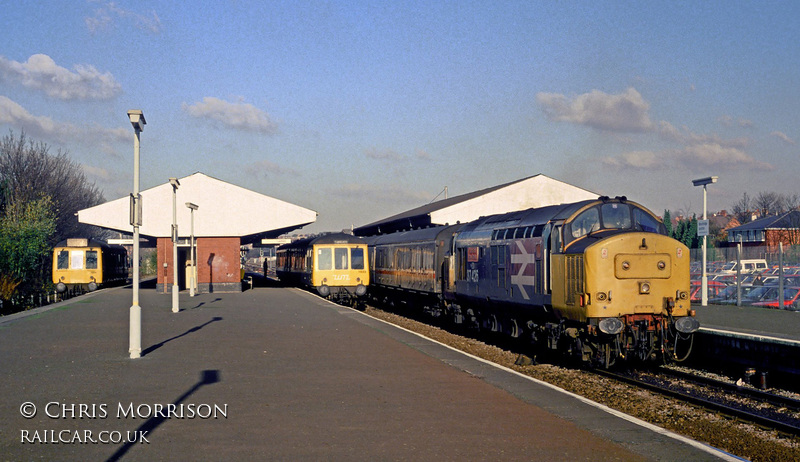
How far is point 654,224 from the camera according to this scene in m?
15.0

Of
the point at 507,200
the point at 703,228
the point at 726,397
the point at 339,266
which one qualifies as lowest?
the point at 726,397

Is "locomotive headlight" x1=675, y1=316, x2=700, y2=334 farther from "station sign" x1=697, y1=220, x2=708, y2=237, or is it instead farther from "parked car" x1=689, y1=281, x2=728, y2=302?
"parked car" x1=689, y1=281, x2=728, y2=302

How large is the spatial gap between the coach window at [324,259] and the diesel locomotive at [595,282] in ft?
54.3

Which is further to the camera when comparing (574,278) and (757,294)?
(757,294)

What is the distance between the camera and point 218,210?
140 ft

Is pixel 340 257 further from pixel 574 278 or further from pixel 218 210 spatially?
pixel 574 278

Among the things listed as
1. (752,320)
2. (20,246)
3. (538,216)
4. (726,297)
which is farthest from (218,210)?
(752,320)

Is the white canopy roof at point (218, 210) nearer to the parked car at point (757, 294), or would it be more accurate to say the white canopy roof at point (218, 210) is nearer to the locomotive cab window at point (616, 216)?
the parked car at point (757, 294)

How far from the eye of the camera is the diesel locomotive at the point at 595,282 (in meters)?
13.4

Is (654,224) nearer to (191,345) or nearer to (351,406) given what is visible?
(351,406)

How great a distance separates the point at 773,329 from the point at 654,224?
4.73 meters

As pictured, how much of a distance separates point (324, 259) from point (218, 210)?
1156 centimetres

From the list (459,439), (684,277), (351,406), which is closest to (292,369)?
(351,406)

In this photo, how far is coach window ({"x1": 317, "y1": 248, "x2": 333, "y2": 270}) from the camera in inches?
1345
